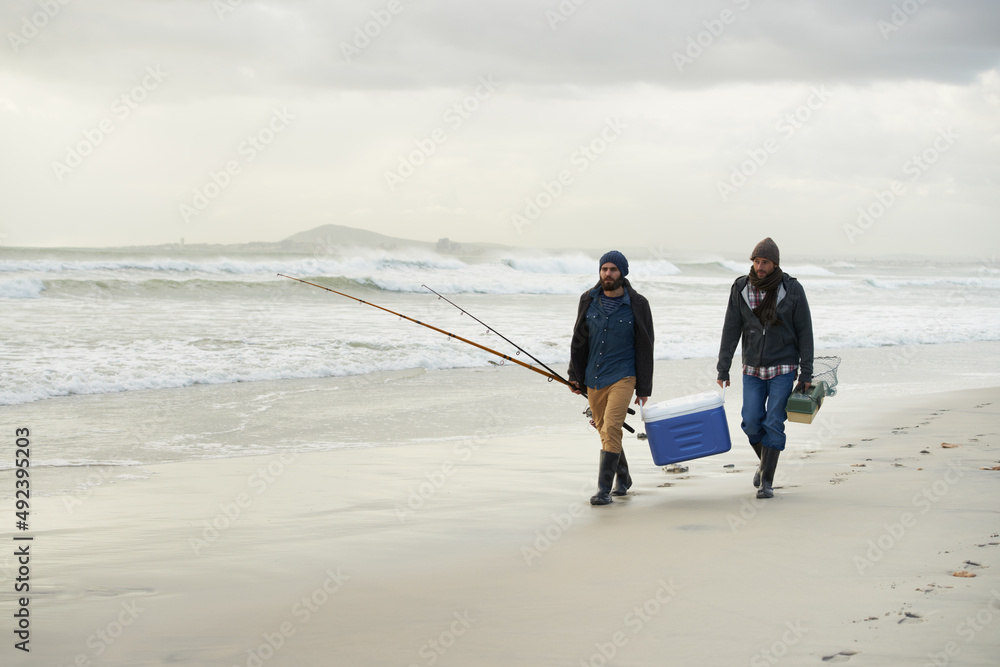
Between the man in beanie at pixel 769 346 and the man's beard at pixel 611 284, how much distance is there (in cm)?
66

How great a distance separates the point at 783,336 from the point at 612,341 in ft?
3.25

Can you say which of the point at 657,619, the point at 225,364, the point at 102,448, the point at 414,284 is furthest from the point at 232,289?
the point at 657,619

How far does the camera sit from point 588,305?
16.4ft

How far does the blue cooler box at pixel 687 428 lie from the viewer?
4.91 meters

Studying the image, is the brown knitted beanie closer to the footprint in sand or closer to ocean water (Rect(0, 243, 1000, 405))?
the footprint in sand

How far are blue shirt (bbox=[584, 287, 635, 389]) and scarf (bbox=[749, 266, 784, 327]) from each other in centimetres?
75

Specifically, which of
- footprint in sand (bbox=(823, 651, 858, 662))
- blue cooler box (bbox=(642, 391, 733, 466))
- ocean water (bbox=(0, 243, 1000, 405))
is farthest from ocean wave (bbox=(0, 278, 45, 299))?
footprint in sand (bbox=(823, 651, 858, 662))

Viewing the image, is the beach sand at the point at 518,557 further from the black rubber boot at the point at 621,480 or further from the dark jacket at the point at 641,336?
the dark jacket at the point at 641,336

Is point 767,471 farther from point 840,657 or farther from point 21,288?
point 21,288

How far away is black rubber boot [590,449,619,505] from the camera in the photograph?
4.93 meters

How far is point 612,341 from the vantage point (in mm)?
4879

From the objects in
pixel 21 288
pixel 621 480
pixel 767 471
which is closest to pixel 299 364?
pixel 621 480

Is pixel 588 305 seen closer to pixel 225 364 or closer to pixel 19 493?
pixel 19 493

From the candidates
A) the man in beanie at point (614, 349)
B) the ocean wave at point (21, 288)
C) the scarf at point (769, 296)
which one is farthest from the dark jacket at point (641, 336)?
the ocean wave at point (21, 288)
